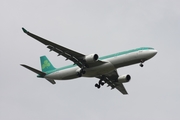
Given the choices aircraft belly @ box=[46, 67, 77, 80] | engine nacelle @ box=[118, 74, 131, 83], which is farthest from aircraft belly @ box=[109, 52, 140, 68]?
engine nacelle @ box=[118, 74, 131, 83]

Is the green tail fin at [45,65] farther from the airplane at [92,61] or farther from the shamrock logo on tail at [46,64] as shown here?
the airplane at [92,61]

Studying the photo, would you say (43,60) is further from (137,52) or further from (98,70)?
(137,52)

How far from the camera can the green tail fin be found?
75.6m

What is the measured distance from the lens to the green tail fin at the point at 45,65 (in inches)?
2977

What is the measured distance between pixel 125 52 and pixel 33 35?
1356cm

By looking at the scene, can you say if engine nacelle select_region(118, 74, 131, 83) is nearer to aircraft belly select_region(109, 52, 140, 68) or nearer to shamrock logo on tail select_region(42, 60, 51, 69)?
aircraft belly select_region(109, 52, 140, 68)

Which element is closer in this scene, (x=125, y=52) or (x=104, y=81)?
(x=125, y=52)

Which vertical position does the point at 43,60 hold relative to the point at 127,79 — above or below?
above

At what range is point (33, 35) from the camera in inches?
2389

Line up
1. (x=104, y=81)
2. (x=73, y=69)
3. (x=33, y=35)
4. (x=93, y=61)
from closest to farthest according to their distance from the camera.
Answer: (x=33, y=35) < (x=93, y=61) < (x=73, y=69) < (x=104, y=81)

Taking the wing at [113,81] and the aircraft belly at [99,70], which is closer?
the aircraft belly at [99,70]

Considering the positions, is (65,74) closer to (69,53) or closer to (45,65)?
(69,53)

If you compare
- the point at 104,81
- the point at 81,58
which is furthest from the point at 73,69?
the point at 104,81

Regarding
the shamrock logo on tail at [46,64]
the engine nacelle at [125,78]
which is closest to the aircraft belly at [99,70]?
the engine nacelle at [125,78]
